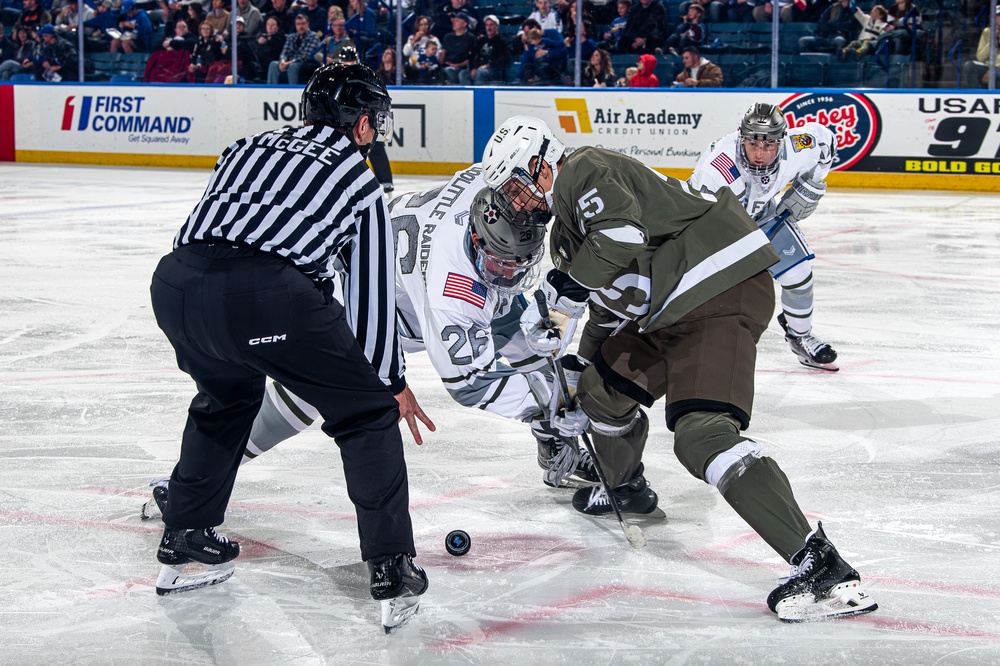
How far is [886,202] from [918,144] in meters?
1.45

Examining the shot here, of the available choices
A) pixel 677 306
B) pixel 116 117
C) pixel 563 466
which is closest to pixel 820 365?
pixel 563 466

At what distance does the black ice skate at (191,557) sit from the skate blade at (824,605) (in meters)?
1.29

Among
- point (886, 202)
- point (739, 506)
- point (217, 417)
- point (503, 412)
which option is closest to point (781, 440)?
point (503, 412)

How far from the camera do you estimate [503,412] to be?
10.7ft

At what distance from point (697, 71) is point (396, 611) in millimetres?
10948

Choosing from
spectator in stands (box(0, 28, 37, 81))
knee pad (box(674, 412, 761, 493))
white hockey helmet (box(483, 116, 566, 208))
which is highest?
spectator in stands (box(0, 28, 37, 81))

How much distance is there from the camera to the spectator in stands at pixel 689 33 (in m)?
12.7

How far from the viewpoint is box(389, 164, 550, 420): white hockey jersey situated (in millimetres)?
3039

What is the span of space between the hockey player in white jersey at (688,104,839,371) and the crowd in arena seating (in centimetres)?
720

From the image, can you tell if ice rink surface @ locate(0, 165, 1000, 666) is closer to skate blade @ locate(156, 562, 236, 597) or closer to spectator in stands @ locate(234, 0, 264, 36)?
skate blade @ locate(156, 562, 236, 597)

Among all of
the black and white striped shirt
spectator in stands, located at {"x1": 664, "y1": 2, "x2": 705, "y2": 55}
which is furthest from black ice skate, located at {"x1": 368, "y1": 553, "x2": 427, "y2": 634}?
spectator in stands, located at {"x1": 664, "y1": 2, "x2": 705, "y2": 55}

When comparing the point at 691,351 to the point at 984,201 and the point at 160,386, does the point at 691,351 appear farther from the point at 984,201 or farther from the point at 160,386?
the point at 984,201

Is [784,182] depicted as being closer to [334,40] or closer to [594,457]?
[594,457]

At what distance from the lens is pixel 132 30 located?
14.7 meters
